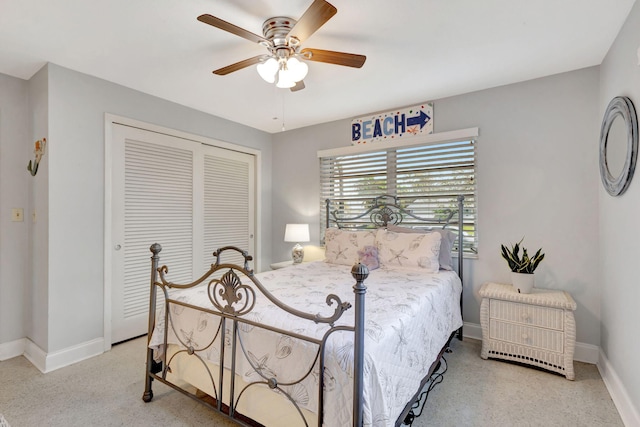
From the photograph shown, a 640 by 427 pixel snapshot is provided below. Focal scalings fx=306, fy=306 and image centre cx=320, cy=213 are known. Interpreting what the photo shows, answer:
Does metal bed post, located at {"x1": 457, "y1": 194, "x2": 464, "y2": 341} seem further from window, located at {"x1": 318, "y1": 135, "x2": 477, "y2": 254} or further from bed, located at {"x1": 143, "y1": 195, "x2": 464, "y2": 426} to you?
bed, located at {"x1": 143, "y1": 195, "x2": 464, "y2": 426}

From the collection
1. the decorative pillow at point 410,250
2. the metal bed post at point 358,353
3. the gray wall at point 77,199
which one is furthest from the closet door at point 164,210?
the metal bed post at point 358,353

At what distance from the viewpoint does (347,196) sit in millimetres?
3865

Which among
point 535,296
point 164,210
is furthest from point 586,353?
point 164,210

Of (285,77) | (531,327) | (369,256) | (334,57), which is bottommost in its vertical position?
(531,327)

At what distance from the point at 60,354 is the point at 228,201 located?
7.11 ft

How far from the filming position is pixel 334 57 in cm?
192

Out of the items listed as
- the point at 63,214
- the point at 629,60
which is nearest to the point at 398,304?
the point at 629,60

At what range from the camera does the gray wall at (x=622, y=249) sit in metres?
1.74

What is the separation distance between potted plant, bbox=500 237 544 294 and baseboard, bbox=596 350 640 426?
2.22 feet

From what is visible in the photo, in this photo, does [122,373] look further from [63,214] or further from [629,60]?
[629,60]

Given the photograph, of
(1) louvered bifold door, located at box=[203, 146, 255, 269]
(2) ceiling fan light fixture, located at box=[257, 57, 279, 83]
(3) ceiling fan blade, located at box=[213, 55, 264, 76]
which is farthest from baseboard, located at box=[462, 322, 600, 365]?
(1) louvered bifold door, located at box=[203, 146, 255, 269]

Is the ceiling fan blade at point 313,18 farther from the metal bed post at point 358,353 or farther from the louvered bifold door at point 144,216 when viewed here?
the louvered bifold door at point 144,216

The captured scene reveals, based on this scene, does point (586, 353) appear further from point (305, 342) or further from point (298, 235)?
point (298, 235)

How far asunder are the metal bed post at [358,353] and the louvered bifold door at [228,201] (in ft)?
9.49
